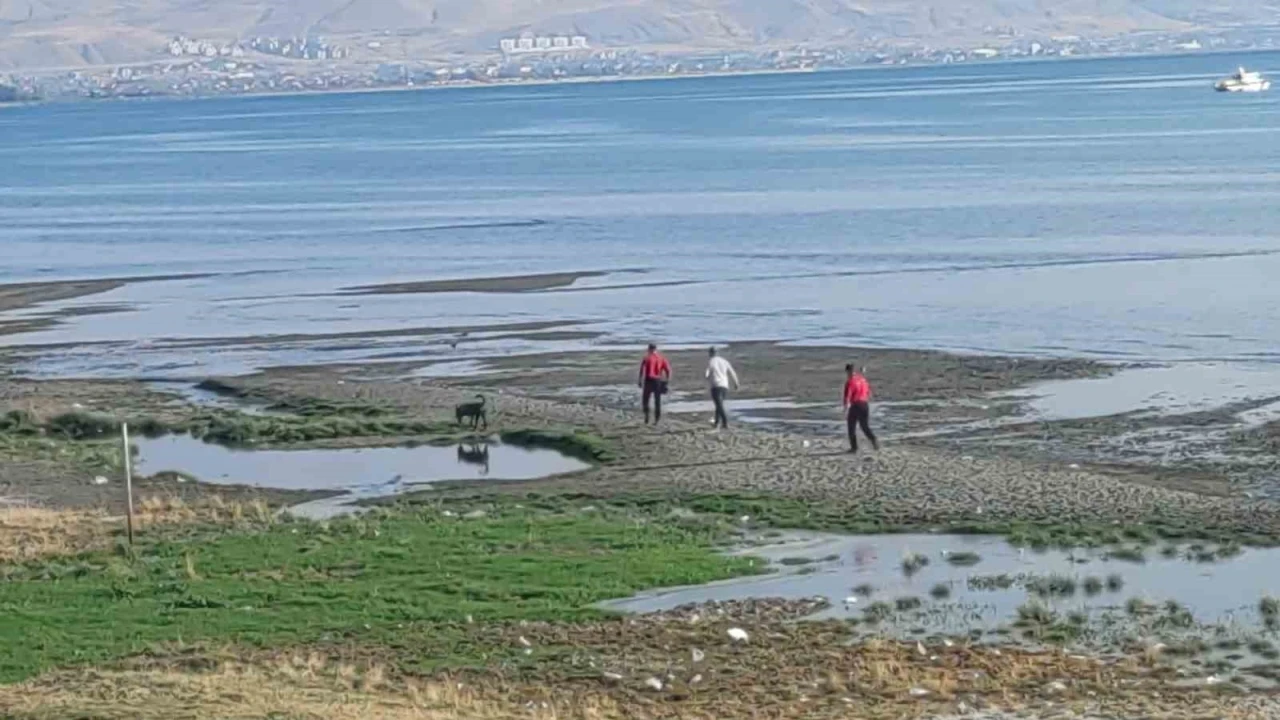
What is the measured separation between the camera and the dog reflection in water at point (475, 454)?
33281 millimetres

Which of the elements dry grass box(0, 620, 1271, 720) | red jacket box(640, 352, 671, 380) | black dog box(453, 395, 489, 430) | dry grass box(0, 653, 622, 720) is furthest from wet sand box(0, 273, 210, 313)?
dry grass box(0, 653, 622, 720)

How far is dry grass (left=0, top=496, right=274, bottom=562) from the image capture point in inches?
1016

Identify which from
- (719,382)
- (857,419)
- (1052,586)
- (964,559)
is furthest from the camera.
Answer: (719,382)

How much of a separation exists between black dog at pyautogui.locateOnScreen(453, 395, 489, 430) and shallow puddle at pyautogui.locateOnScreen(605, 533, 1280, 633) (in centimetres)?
1029

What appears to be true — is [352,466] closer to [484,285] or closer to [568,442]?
[568,442]

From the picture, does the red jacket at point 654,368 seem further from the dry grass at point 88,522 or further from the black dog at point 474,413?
the dry grass at point 88,522

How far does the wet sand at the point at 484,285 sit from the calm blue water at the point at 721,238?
1365 millimetres

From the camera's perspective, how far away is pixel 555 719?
18.5 m

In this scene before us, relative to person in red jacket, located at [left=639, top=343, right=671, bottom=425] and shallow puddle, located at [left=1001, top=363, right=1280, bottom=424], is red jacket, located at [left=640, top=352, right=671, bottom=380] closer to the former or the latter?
person in red jacket, located at [left=639, top=343, right=671, bottom=425]

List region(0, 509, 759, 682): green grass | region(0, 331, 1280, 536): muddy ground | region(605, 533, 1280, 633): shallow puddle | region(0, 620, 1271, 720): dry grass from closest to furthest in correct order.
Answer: region(0, 620, 1271, 720): dry grass, region(0, 509, 759, 682): green grass, region(605, 533, 1280, 633): shallow puddle, region(0, 331, 1280, 536): muddy ground

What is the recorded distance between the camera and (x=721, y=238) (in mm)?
77375

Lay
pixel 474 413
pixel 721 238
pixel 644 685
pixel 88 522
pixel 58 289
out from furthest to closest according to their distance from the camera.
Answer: pixel 721 238
pixel 58 289
pixel 474 413
pixel 88 522
pixel 644 685

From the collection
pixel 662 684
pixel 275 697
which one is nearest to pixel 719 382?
Result: pixel 662 684

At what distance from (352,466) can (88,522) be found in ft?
20.3
